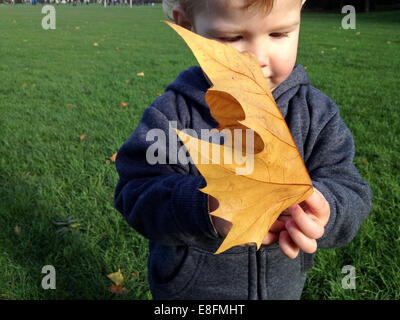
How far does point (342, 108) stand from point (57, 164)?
10.7ft

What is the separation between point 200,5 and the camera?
968mm

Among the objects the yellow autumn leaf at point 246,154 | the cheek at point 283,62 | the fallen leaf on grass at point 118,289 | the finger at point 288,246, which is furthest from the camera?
the fallen leaf on grass at point 118,289

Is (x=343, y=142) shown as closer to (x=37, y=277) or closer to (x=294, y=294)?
(x=294, y=294)

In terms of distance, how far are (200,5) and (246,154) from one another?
546 millimetres

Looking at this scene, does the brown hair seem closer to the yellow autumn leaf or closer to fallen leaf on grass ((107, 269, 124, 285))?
the yellow autumn leaf

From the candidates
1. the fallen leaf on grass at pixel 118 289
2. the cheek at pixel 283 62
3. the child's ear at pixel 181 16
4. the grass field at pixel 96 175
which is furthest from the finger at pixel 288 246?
the fallen leaf on grass at pixel 118 289

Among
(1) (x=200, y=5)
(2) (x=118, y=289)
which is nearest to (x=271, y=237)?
(1) (x=200, y=5)

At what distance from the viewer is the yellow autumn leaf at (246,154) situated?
56cm

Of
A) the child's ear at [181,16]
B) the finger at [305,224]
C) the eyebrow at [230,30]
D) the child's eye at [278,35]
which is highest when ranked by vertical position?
the child's ear at [181,16]

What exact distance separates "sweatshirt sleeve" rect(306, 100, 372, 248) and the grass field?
0.91 metres

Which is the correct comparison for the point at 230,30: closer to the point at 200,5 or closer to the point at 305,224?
the point at 200,5

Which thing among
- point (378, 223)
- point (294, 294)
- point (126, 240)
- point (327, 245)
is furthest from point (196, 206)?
point (378, 223)

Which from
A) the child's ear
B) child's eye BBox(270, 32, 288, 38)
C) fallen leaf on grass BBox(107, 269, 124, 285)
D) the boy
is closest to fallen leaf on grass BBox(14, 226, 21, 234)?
fallen leaf on grass BBox(107, 269, 124, 285)

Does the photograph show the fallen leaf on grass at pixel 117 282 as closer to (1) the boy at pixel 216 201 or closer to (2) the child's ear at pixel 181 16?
(1) the boy at pixel 216 201
